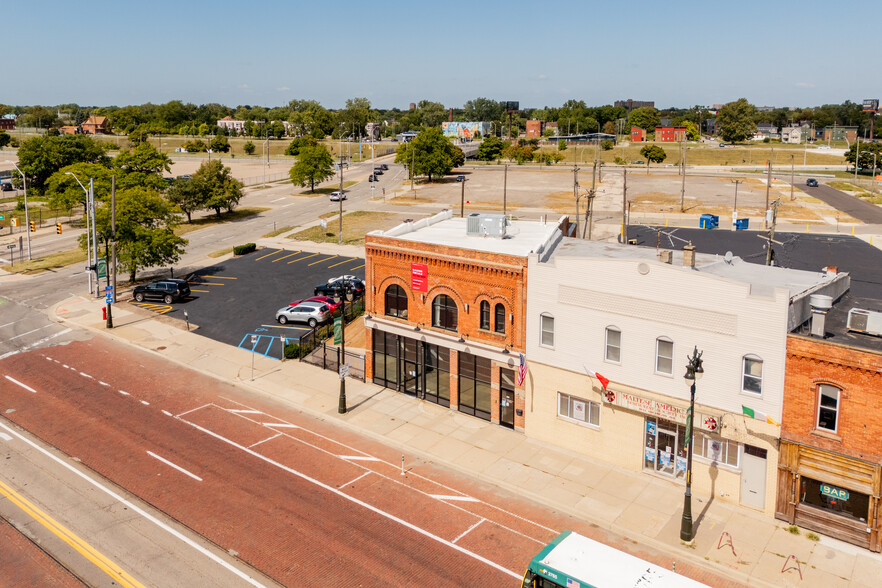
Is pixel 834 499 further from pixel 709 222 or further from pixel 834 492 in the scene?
pixel 709 222

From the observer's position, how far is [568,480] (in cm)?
2800

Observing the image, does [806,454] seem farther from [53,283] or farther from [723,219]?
[723,219]

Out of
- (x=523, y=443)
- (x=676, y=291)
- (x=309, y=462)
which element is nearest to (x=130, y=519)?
(x=309, y=462)

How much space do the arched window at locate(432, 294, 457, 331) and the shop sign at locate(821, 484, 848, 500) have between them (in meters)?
17.0

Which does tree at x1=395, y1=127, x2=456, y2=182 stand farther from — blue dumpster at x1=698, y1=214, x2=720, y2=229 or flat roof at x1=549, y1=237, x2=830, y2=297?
flat roof at x1=549, y1=237, x2=830, y2=297

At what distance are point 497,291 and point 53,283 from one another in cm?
4735

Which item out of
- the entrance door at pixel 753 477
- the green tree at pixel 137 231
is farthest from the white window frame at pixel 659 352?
the green tree at pixel 137 231

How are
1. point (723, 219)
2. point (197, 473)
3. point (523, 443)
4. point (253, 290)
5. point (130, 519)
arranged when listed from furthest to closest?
1. point (723, 219)
2. point (253, 290)
3. point (523, 443)
4. point (197, 473)
5. point (130, 519)

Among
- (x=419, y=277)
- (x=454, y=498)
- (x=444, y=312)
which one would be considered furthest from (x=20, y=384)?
(x=454, y=498)

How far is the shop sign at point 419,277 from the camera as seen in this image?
34719 millimetres

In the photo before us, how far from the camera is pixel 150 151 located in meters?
105

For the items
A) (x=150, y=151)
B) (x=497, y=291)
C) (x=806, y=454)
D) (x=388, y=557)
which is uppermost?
(x=150, y=151)

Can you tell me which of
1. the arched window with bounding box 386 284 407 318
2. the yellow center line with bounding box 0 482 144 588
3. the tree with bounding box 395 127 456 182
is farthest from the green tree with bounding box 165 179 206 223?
the yellow center line with bounding box 0 482 144 588

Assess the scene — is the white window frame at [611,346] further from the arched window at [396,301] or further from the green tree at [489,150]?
the green tree at [489,150]
